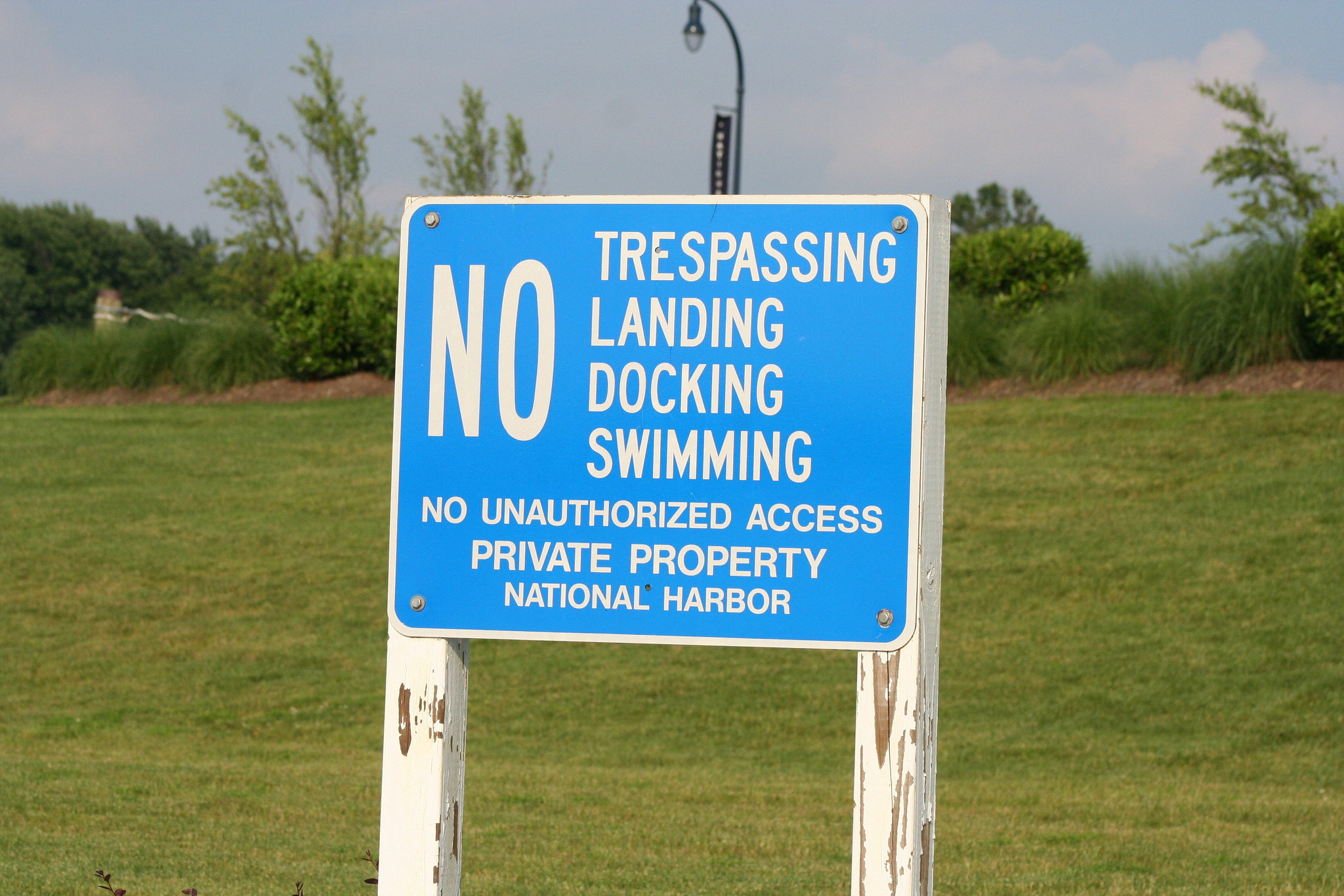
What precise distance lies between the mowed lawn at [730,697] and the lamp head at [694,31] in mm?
7610

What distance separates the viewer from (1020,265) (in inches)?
765

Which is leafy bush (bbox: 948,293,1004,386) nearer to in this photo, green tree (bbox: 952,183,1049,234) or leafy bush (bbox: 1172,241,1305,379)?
leafy bush (bbox: 1172,241,1305,379)

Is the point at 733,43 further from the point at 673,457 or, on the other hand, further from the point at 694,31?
the point at 673,457

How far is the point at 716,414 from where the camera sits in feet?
7.93

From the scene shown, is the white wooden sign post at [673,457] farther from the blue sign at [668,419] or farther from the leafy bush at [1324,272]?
the leafy bush at [1324,272]

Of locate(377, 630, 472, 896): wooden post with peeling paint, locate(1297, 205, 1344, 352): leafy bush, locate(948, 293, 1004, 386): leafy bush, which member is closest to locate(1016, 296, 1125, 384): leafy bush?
locate(948, 293, 1004, 386): leafy bush

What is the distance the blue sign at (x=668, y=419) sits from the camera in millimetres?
2383

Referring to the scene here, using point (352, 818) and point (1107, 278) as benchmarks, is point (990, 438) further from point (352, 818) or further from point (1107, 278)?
point (352, 818)

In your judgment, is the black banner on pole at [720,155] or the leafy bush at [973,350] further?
the black banner on pole at [720,155]

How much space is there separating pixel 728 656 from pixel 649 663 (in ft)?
2.08

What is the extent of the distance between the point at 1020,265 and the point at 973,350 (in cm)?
340

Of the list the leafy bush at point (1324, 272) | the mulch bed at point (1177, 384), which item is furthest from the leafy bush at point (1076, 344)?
the leafy bush at point (1324, 272)

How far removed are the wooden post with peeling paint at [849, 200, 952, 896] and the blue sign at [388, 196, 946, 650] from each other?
1cm

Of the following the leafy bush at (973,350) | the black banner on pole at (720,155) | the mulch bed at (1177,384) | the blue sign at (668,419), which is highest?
the black banner on pole at (720,155)
